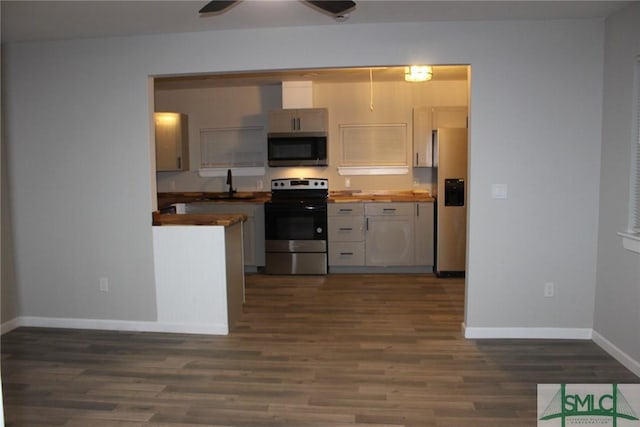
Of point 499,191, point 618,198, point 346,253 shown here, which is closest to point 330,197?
point 346,253

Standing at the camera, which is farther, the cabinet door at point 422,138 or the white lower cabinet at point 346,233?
the cabinet door at point 422,138

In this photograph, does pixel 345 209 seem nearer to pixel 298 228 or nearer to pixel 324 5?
pixel 298 228

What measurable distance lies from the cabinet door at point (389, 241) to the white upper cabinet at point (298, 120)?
130cm

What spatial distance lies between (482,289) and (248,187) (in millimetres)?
3785

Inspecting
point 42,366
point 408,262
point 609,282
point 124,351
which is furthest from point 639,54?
point 42,366

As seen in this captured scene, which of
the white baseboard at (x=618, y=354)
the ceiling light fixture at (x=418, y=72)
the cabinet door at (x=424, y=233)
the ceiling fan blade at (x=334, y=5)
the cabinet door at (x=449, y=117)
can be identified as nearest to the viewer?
the ceiling fan blade at (x=334, y=5)

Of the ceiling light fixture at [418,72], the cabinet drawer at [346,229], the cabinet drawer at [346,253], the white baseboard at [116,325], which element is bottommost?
the white baseboard at [116,325]

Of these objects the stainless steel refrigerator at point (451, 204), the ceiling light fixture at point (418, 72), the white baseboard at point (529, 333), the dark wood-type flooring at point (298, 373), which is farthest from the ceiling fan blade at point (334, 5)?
the stainless steel refrigerator at point (451, 204)

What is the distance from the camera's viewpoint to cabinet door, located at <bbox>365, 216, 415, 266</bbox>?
595 centimetres

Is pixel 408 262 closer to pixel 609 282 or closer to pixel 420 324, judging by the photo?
pixel 420 324

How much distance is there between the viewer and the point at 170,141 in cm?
639

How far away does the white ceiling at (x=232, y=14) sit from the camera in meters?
3.14

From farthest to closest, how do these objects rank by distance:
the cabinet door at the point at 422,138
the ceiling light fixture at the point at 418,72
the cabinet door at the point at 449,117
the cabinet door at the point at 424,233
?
1. the cabinet door at the point at 422,138
2. the cabinet door at the point at 449,117
3. the cabinet door at the point at 424,233
4. the ceiling light fixture at the point at 418,72

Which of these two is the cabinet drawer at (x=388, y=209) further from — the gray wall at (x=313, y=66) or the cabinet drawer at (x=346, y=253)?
the gray wall at (x=313, y=66)
